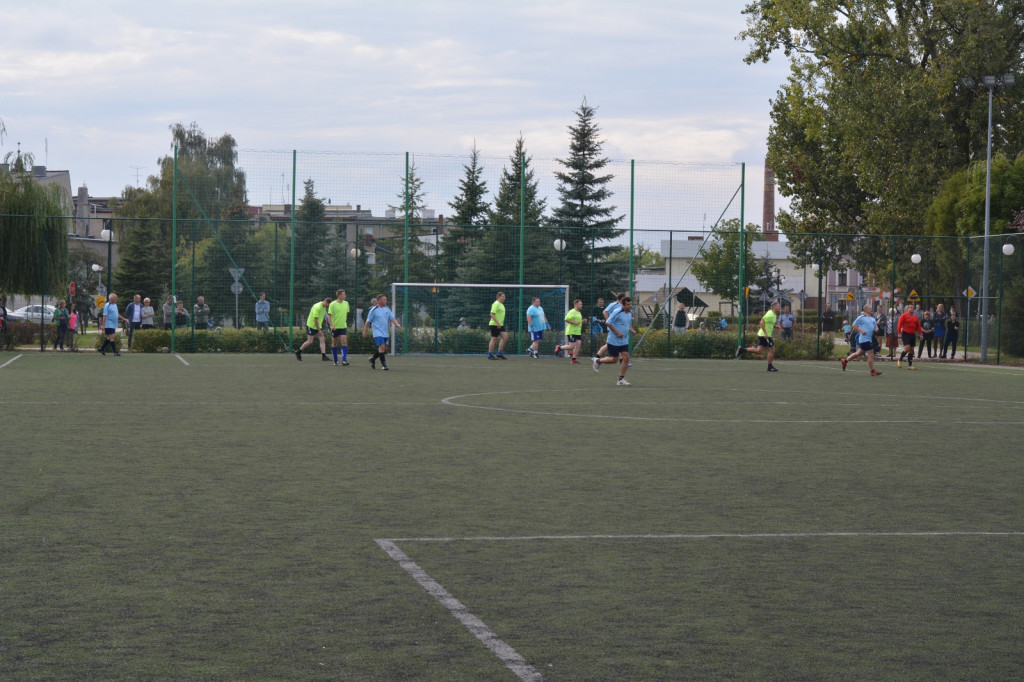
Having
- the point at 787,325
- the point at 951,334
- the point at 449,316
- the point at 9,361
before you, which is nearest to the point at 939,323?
the point at 951,334

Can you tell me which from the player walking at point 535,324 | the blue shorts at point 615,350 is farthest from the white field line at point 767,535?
the player walking at point 535,324

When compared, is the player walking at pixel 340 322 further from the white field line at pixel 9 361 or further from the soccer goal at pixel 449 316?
the white field line at pixel 9 361

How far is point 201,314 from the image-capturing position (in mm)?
36031

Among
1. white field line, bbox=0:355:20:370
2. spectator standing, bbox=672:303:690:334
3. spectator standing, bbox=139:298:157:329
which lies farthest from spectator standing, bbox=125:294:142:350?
spectator standing, bbox=672:303:690:334

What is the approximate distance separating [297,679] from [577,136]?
52354mm

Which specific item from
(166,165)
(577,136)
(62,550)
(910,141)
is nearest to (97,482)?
(62,550)

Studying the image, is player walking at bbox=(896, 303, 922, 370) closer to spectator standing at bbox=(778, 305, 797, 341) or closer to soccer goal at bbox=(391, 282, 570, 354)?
spectator standing at bbox=(778, 305, 797, 341)

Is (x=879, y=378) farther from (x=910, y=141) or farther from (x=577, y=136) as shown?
(x=577, y=136)

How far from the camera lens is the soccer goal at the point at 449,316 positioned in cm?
3694

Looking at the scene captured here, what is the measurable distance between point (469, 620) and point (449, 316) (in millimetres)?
31421

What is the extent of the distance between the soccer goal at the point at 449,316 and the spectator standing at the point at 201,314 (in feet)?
17.6

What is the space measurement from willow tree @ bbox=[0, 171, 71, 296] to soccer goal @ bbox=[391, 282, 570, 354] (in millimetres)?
10017

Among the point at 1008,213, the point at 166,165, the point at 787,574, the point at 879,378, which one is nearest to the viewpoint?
the point at 787,574

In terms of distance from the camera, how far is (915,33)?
147 ft
